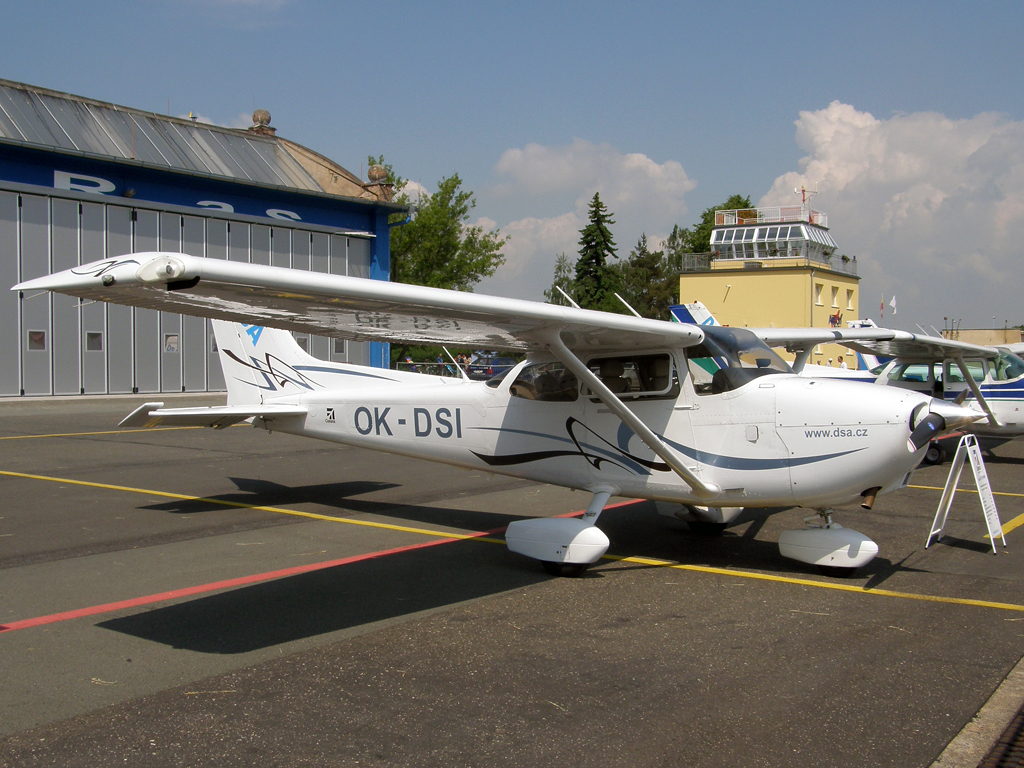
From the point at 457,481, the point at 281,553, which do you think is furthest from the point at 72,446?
the point at 281,553

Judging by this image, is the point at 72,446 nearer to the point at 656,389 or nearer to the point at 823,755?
the point at 656,389

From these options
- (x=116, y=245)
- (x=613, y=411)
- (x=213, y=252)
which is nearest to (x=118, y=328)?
(x=116, y=245)

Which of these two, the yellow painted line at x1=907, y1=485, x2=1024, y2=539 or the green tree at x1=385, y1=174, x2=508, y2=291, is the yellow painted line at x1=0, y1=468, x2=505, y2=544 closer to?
the yellow painted line at x1=907, y1=485, x2=1024, y2=539

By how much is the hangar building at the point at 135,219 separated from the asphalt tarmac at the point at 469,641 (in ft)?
58.7

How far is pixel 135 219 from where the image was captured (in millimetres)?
27734

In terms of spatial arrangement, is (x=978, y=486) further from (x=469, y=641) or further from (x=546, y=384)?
(x=469, y=641)

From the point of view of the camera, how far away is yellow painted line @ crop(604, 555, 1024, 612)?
19.5 ft

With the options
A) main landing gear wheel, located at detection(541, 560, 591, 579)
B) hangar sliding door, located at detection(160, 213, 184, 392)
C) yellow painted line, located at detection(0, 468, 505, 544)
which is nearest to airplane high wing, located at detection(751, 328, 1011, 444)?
yellow painted line, located at detection(0, 468, 505, 544)

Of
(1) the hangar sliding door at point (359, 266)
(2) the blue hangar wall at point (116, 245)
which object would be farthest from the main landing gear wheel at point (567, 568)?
(1) the hangar sliding door at point (359, 266)

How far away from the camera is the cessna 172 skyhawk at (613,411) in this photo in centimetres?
563

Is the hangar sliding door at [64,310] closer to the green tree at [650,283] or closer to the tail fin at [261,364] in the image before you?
the tail fin at [261,364]

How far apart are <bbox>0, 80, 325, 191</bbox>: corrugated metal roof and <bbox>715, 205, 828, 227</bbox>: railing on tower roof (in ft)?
98.5

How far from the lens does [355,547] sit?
779cm

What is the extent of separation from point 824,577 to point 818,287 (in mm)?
42683
